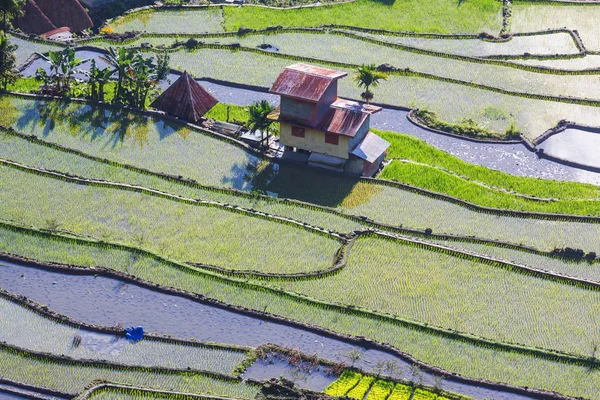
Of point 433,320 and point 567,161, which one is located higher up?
point 567,161

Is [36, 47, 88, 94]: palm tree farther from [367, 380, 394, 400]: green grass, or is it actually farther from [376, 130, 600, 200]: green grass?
[367, 380, 394, 400]: green grass

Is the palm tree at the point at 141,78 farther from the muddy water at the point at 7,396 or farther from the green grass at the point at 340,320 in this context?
the muddy water at the point at 7,396

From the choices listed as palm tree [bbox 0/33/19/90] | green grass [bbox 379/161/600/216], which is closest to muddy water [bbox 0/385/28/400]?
green grass [bbox 379/161/600/216]

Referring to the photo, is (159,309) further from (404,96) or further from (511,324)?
(404,96)

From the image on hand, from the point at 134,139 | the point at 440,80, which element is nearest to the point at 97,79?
the point at 134,139

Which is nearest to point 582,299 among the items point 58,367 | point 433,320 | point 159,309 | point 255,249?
point 433,320

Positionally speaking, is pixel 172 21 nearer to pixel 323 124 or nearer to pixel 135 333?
pixel 323 124

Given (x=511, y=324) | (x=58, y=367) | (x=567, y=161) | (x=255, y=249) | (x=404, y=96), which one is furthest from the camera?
(x=404, y=96)

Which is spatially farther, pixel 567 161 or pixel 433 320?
pixel 567 161
